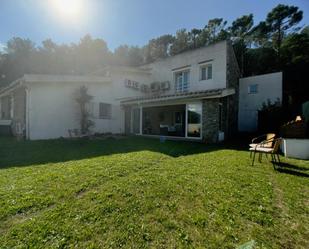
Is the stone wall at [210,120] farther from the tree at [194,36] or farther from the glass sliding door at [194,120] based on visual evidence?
the tree at [194,36]

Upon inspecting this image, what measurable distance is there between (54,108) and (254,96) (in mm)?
15872

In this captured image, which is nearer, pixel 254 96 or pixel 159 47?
pixel 254 96

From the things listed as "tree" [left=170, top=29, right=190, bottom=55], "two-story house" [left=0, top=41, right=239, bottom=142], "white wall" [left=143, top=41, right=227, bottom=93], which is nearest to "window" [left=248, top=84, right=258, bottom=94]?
"two-story house" [left=0, top=41, right=239, bottom=142]

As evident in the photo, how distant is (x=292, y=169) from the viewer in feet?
20.2

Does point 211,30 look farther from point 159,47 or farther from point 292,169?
point 292,169

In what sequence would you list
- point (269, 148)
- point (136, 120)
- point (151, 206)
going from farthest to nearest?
1. point (136, 120)
2. point (269, 148)
3. point (151, 206)

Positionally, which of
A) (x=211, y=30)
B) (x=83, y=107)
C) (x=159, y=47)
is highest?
(x=211, y=30)

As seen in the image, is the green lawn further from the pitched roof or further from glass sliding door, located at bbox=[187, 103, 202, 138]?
glass sliding door, located at bbox=[187, 103, 202, 138]

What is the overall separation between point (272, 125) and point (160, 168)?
11426mm

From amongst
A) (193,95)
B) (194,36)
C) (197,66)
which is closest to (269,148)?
(193,95)

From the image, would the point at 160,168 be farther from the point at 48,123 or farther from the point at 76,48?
the point at 76,48

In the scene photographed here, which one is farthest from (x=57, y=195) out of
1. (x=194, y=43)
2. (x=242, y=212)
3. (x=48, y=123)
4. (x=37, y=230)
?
(x=194, y=43)

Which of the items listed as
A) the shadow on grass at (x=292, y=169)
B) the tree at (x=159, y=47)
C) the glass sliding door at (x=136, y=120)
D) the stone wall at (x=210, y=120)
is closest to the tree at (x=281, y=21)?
the tree at (x=159, y=47)

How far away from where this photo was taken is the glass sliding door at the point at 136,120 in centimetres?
1616
